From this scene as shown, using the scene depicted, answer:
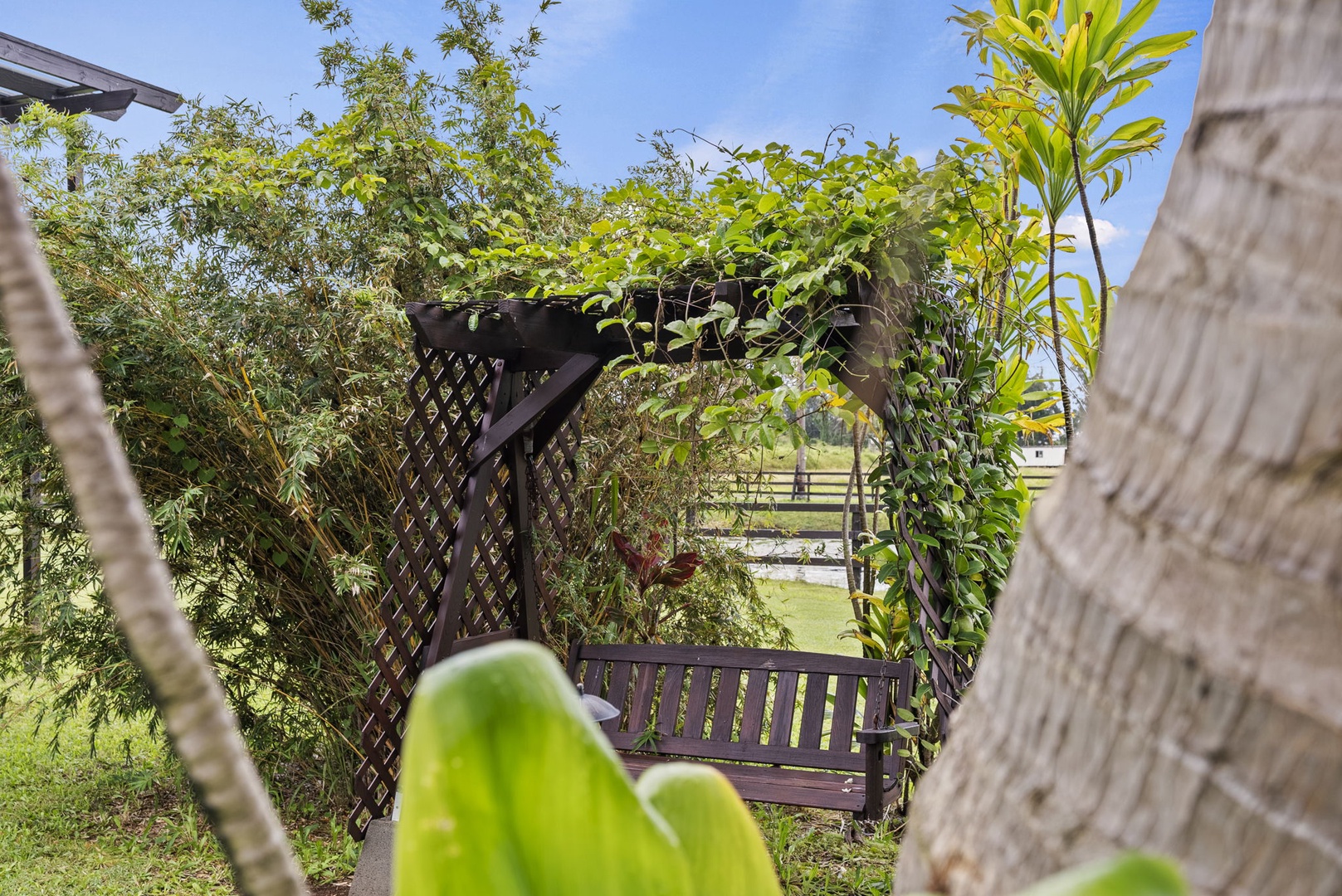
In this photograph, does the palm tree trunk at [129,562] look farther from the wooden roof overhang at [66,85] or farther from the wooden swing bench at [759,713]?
the wooden roof overhang at [66,85]

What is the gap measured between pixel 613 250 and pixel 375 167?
1708 millimetres

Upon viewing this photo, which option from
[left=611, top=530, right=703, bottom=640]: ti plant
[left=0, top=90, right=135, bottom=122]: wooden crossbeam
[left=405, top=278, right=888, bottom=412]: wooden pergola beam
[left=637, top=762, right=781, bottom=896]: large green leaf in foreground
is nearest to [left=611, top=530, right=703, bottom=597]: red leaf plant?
[left=611, top=530, right=703, bottom=640]: ti plant

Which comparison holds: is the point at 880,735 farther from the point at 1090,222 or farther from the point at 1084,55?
the point at 1084,55

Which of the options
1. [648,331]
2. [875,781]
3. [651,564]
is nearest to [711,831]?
[648,331]

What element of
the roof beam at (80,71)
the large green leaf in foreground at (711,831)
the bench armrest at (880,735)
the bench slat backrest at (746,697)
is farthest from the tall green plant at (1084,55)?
the roof beam at (80,71)

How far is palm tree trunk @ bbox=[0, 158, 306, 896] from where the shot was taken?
9.0 inches

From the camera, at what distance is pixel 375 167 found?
395cm

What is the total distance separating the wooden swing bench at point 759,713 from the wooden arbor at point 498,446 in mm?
549

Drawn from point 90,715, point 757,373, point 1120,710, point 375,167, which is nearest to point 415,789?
point 1120,710

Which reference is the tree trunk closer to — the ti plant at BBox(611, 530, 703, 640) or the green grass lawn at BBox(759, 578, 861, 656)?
the ti plant at BBox(611, 530, 703, 640)

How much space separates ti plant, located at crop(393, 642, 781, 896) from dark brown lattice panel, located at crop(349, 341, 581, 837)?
2.98 metres

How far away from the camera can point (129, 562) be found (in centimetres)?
23

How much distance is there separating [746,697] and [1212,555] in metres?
3.69

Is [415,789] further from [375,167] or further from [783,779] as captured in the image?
[375,167]
